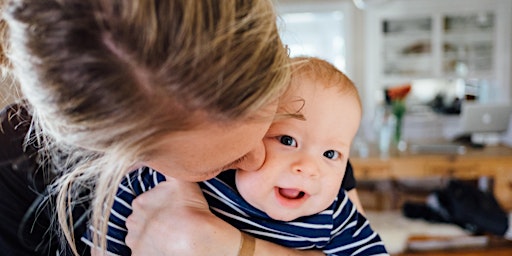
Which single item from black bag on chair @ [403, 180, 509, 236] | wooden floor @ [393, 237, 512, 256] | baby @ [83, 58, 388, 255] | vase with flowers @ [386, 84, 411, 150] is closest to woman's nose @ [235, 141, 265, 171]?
baby @ [83, 58, 388, 255]

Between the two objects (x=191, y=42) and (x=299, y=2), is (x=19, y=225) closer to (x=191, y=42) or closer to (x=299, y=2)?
(x=191, y=42)

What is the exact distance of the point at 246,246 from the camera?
74 cm

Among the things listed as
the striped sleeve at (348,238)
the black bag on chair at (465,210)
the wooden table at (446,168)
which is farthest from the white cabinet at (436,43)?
the striped sleeve at (348,238)

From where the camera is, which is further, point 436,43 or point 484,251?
point 436,43

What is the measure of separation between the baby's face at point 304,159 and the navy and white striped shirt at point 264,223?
0.03 meters

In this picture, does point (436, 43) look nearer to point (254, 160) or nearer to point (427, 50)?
point (427, 50)

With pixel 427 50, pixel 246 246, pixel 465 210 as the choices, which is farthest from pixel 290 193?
pixel 427 50

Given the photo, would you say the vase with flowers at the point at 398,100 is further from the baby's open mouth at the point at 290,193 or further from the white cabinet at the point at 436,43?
the white cabinet at the point at 436,43

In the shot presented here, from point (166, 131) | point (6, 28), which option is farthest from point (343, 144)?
point (6, 28)

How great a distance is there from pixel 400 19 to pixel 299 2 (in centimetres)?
126

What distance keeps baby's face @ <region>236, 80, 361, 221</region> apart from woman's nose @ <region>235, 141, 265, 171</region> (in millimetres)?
18

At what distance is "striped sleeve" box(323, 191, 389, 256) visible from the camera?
0.84 metres

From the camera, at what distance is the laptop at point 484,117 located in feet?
11.0

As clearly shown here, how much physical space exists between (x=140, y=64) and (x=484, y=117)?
3458 millimetres
